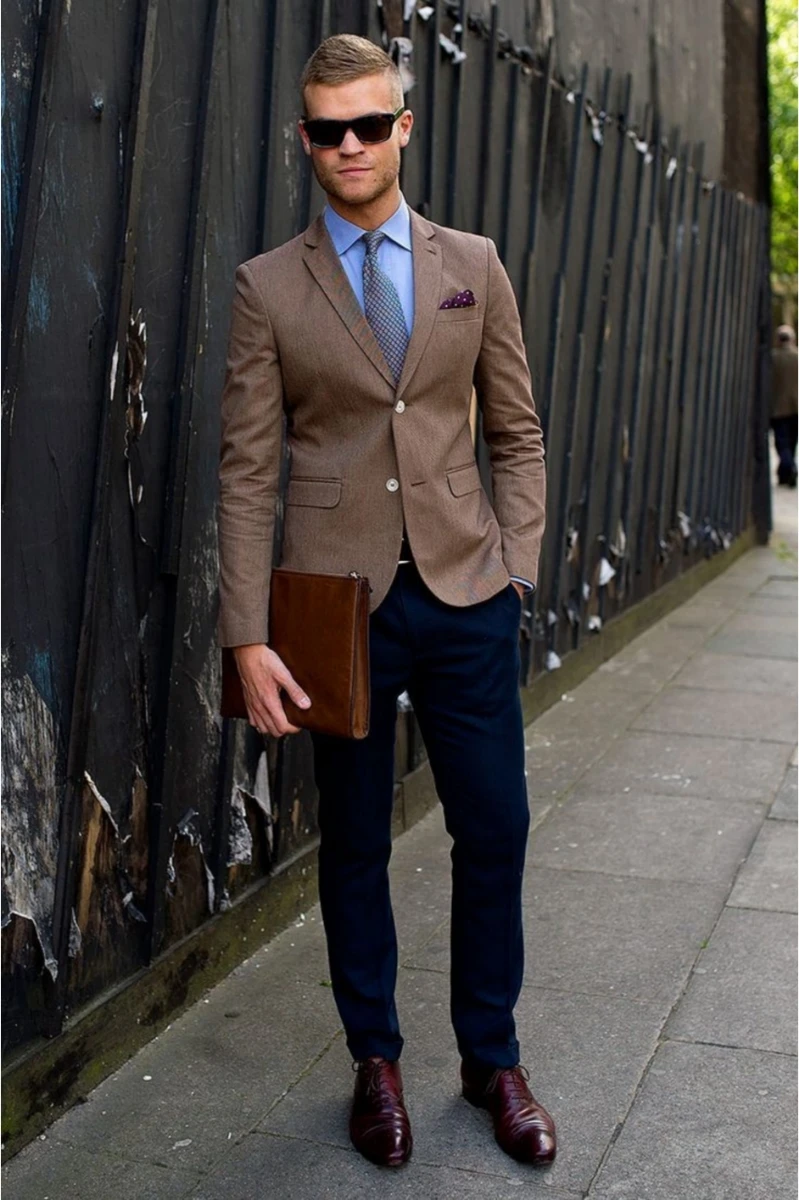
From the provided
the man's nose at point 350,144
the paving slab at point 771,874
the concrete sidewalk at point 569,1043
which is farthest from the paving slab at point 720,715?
the man's nose at point 350,144

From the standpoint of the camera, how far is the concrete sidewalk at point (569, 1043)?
3.41 metres

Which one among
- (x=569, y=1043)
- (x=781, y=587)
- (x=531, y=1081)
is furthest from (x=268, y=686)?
(x=781, y=587)

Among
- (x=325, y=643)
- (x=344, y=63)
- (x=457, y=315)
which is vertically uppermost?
(x=344, y=63)

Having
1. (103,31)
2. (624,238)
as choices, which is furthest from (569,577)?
(103,31)

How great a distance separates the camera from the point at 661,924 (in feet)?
16.0

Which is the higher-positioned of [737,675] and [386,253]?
[386,253]

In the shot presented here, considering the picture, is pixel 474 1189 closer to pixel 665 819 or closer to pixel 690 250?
pixel 665 819

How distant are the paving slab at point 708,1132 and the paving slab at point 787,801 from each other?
207cm

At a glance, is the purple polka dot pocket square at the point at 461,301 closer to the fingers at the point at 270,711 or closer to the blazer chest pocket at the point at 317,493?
the blazer chest pocket at the point at 317,493

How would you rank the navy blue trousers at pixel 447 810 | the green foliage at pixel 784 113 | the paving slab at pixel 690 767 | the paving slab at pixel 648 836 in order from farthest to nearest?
the green foliage at pixel 784 113
the paving slab at pixel 690 767
the paving slab at pixel 648 836
the navy blue trousers at pixel 447 810

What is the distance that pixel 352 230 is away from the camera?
10.9 ft

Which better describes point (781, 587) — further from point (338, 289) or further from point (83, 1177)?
point (83, 1177)

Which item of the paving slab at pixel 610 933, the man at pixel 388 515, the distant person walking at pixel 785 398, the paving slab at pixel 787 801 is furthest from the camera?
the distant person walking at pixel 785 398

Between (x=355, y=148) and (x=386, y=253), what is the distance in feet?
0.83
